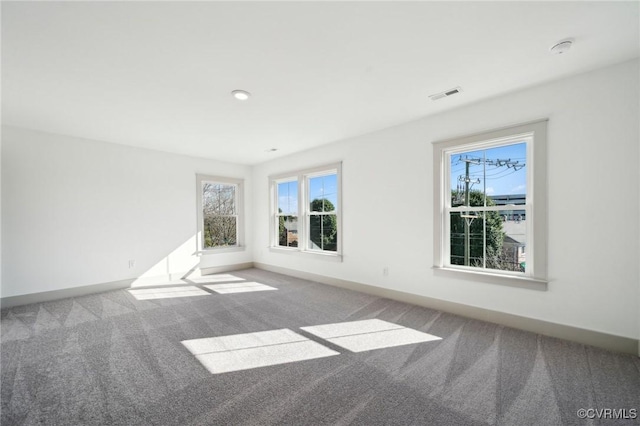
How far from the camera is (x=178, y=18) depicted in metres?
1.82

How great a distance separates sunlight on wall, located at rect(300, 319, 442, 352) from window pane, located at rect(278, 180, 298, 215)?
3106 millimetres

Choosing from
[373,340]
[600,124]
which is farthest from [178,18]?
[600,124]

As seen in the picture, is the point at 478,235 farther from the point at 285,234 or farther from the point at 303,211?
the point at 285,234

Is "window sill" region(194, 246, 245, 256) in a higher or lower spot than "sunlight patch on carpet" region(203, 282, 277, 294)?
higher

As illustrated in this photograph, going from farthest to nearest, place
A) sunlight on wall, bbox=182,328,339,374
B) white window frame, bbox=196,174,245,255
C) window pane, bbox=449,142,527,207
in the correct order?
white window frame, bbox=196,174,245,255, window pane, bbox=449,142,527,207, sunlight on wall, bbox=182,328,339,374

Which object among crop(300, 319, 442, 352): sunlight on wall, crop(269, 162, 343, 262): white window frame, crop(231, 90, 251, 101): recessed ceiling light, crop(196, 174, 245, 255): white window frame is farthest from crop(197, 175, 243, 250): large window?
crop(300, 319, 442, 352): sunlight on wall

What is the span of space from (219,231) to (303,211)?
2.13m

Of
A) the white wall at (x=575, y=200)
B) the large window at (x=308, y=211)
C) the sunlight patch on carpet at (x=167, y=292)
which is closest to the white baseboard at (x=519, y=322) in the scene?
the white wall at (x=575, y=200)

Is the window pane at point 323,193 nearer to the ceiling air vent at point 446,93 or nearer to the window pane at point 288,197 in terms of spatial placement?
the window pane at point 288,197

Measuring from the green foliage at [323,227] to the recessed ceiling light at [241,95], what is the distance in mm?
2583

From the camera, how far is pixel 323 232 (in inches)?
205

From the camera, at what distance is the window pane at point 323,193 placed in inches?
197

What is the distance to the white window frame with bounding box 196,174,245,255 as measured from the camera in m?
5.70

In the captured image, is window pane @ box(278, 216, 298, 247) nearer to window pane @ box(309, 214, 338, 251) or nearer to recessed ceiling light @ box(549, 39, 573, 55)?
window pane @ box(309, 214, 338, 251)
